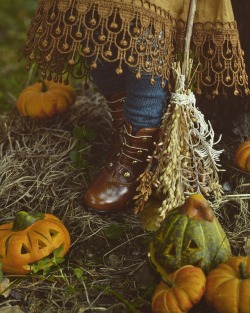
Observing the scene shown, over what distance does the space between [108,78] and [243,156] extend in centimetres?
58

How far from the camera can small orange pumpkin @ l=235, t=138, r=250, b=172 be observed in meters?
2.24

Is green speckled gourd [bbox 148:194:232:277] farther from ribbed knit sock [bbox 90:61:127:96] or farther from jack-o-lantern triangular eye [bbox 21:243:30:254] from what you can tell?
ribbed knit sock [bbox 90:61:127:96]

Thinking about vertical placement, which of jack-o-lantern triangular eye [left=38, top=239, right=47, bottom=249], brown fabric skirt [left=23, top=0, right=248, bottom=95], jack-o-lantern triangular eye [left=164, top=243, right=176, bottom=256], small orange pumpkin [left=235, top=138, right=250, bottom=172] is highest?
brown fabric skirt [left=23, top=0, right=248, bottom=95]

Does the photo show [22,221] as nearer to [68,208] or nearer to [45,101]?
[68,208]

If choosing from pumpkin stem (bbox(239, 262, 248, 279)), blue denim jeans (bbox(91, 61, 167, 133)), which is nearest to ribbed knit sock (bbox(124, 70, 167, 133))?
blue denim jeans (bbox(91, 61, 167, 133))

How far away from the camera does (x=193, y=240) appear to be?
1733 mm

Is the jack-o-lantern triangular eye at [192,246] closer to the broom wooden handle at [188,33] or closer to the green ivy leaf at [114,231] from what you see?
the green ivy leaf at [114,231]

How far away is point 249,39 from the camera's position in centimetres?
236

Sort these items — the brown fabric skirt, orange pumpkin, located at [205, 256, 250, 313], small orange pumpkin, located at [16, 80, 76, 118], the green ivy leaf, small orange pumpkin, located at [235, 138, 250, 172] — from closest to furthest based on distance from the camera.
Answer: orange pumpkin, located at [205, 256, 250, 313] → the brown fabric skirt → the green ivy leaf → small orange pumpkin, located at [235, 138, 250, 172] → small orange pumpkin, located at [16, 80, 76, 118]

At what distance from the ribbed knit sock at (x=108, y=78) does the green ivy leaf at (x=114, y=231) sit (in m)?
0.52

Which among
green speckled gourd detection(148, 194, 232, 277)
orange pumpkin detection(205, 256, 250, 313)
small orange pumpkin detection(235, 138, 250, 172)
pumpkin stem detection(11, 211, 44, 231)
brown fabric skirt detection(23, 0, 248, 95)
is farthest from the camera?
small orange pumpkin detection(235, 138, 250, 172)

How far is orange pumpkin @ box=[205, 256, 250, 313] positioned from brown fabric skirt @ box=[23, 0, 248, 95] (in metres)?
0.66

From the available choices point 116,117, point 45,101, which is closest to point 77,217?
point 116,117

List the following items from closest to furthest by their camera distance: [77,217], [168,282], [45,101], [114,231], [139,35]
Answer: [168,282], [139,35], [114,231], [77,217], [45,101]
